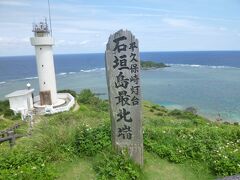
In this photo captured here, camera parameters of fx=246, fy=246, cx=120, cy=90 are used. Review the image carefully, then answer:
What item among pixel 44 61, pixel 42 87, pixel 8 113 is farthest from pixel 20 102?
pixel 44 61

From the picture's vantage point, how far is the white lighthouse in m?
20.2

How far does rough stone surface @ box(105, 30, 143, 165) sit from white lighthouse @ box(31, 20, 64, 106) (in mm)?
16631

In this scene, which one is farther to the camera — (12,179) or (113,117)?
(113,117)

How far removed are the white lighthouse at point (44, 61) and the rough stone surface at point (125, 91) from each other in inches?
655

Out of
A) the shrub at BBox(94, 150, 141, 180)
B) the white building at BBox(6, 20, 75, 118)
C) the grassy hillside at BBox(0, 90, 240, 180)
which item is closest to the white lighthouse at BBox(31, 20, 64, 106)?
the white building at BBox(6, 20, 75, 118)

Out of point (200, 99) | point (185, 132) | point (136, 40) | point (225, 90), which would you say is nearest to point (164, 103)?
point (200, 99)

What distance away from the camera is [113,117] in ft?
16.0

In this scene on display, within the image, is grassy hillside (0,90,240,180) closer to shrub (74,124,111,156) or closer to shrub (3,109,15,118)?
shrub (74,124,111,156)

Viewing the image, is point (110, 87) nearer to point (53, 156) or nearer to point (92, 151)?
point (92, 151)

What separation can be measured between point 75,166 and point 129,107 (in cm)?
168

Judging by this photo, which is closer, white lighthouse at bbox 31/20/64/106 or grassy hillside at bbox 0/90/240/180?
grassy hillside at bbox 0/90/240/180

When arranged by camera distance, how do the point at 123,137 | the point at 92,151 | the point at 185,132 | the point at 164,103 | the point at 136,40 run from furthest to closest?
1. the point at 164,103
2. the point at 185,132
3. the point at 92,151
4. the point at 123,137
5. the point at 136,40

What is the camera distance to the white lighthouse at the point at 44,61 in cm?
2016

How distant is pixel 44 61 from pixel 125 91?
1701 cm
